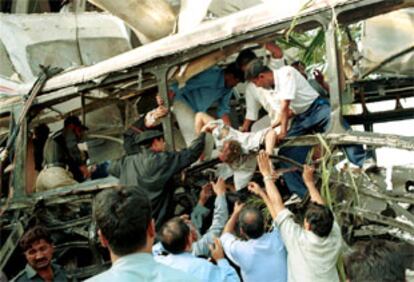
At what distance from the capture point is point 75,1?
12789 millimetres

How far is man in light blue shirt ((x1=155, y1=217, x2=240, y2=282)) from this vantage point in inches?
162

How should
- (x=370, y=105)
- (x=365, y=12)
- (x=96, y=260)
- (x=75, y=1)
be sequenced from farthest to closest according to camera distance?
(x=75, y=1) → (x=370, y=105) → (x=96, y=260) → (x=365, y=12)

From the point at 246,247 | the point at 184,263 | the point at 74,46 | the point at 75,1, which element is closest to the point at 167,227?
the point at 184,263

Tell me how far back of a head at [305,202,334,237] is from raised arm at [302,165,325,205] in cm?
29

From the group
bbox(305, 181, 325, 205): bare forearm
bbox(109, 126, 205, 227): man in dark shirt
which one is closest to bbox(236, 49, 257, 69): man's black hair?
bbox(109, 126, 205, 227): man in dark shirt

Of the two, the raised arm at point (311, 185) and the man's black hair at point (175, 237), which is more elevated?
the raised arm at point (311, 185)

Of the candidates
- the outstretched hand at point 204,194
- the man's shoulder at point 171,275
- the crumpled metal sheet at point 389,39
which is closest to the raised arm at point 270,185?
the outstretched hand at point 204,194

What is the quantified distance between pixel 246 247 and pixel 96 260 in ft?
6.42

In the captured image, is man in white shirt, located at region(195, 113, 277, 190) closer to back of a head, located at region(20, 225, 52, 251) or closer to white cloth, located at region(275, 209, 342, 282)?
white cloth, located at region(275, 209, 342, 282)

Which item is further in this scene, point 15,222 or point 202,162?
point 15,222

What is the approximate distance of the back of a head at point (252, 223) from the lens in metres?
4.84

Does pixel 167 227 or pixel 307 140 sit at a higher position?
pixel 307 140

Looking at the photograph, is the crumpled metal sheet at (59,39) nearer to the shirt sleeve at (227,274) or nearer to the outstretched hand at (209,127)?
the outstretched hand at (209,127)

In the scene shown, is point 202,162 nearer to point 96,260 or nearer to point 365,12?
point 96,260
